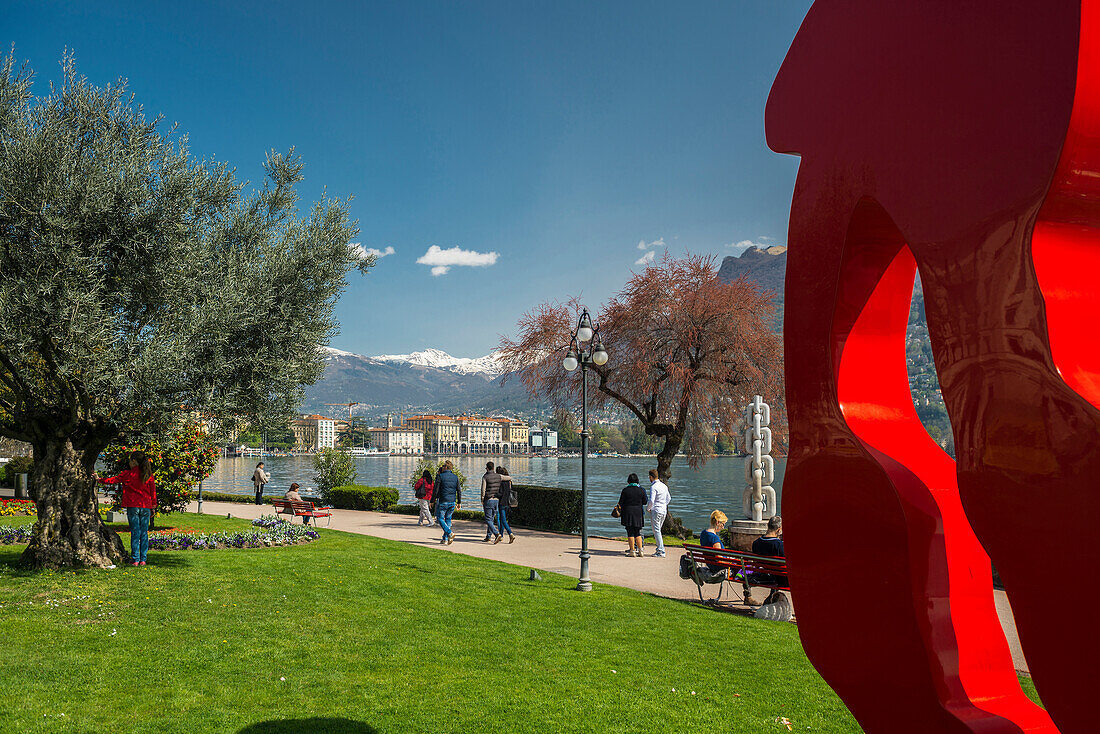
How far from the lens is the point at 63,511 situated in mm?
10203

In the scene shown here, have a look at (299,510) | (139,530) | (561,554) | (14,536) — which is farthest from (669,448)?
A: (14,536)

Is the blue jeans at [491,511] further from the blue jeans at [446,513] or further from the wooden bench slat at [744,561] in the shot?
the wooden bench slat at [744,561]

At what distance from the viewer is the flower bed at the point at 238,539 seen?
43.1 feet

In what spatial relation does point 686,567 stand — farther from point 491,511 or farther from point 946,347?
point 946,347

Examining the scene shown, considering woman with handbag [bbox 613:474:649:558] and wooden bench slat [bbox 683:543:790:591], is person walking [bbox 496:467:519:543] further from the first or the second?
wooden bench slat [bbox 683:543:790:591]

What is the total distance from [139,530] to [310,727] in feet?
23.9

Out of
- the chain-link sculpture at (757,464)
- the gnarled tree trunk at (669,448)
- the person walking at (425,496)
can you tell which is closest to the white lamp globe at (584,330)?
the chain-link sculpture at (757,464)

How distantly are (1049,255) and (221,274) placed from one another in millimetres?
10185

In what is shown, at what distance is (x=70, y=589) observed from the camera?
8.96m

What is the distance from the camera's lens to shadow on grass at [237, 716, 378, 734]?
5012 mm

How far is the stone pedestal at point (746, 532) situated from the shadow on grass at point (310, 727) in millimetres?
10384

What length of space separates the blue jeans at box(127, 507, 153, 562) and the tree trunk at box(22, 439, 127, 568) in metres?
0.38

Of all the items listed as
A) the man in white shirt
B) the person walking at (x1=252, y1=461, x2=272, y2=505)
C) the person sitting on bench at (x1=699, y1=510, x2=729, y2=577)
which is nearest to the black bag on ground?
the person sitting on bench at (x1=699, y1=510, x2=729, y2=577)

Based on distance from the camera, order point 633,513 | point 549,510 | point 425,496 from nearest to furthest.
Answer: point 633,513 < point 549,510 < point 425,496
